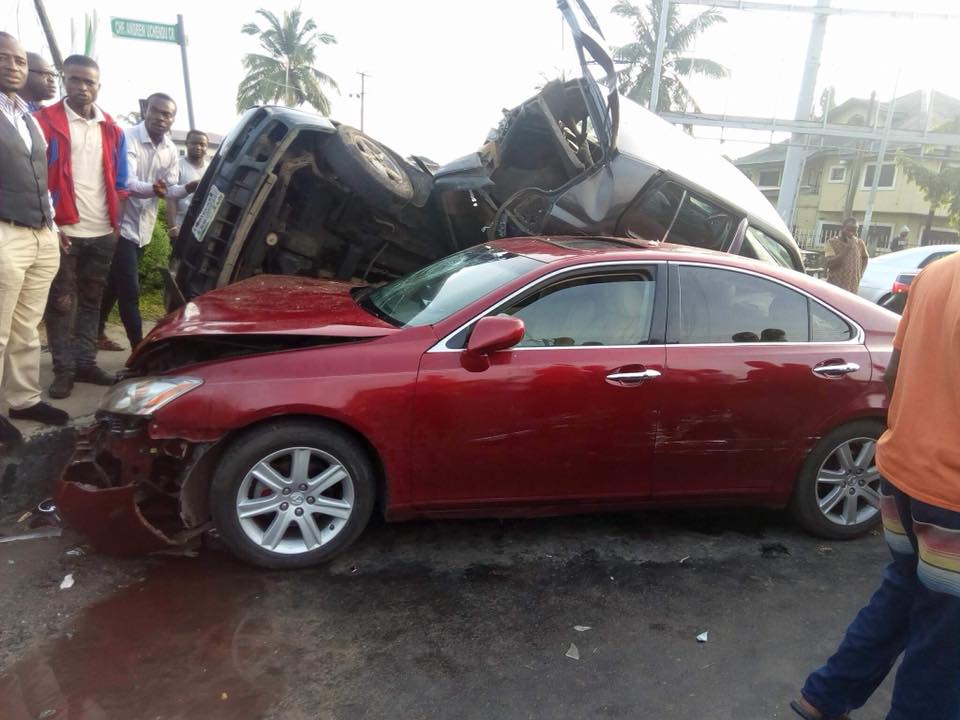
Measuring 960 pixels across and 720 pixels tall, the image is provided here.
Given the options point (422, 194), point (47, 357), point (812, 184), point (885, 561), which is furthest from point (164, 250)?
point (812, 184)

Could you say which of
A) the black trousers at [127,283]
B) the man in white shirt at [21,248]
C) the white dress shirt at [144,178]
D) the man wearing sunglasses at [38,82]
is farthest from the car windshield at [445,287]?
the man wearing sunglasses at [38,82]

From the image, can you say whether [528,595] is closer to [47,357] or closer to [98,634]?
[98,634]

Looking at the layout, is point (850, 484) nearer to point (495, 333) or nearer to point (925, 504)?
point (925, 504)

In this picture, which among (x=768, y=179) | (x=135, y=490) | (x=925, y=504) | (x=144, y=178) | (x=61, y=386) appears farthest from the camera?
(x=768, y=179)

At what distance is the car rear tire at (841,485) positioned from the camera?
3.56 m

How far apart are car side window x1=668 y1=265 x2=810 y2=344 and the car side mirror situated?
829 mm

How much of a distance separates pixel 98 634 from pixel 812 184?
4216cm

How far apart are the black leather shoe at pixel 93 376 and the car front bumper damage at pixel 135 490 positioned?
1930 mm

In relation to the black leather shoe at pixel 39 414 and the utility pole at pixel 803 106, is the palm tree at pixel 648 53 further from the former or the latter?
the black leather shoe at pixel 39 414

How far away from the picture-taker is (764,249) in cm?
537

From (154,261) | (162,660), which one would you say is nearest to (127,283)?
(154,261)

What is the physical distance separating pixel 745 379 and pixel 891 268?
8.69m

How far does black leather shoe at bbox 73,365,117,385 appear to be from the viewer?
497 cm

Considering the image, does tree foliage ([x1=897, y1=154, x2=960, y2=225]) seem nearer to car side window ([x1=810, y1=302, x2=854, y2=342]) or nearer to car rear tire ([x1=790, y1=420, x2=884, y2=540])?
car side window ([x1=810, y1=302, x2=854, y2=342])
